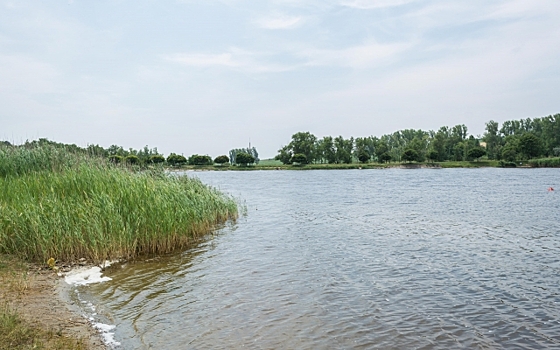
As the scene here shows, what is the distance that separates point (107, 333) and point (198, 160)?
15351cm

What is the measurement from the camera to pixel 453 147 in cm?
14575

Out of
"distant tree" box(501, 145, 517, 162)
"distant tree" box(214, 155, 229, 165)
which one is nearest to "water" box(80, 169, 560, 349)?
"distant tree" box(501, 145, 517, 162)

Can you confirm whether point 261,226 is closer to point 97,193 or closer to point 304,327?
point 97,193

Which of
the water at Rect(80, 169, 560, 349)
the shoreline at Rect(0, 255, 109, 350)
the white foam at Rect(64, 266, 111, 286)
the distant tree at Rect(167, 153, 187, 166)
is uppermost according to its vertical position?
the distant tree at Rect(167, 153, 187, 166)

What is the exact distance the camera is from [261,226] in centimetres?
2233

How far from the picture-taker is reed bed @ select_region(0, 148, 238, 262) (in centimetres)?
1216

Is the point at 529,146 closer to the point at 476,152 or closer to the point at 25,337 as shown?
the point at 476,152

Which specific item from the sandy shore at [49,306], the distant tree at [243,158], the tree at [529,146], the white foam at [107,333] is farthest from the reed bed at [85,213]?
the distant tree at [243,158]

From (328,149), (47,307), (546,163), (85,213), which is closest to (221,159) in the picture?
(328,149)

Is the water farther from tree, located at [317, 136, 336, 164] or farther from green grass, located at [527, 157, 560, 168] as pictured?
tree, located at [317, 136, 336, 164]

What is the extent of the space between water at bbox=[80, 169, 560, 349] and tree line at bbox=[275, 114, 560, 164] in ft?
377

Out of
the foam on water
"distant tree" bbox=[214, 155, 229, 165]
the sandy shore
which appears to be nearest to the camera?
the sandy shore

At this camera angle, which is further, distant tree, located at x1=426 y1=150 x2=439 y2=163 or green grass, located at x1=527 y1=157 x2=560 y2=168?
distant tree, located at x1=426 y1=150 x2=439 y2=163

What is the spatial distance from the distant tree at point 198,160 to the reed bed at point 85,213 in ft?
460
